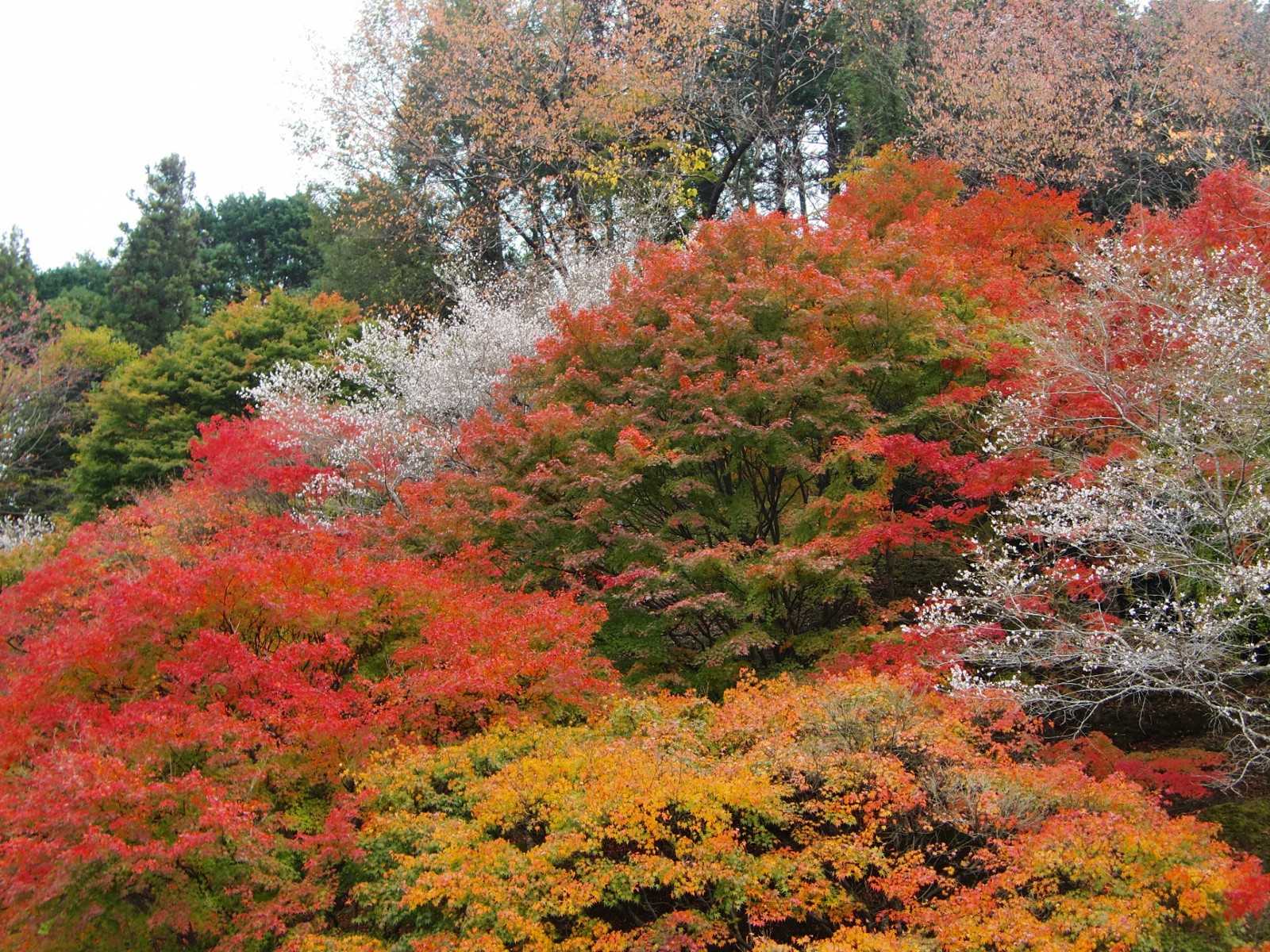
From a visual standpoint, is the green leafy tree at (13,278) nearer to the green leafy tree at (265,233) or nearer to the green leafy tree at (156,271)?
the green leafy tree at (156,271)

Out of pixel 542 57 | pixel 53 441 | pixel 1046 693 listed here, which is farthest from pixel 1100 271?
pixel 53 441

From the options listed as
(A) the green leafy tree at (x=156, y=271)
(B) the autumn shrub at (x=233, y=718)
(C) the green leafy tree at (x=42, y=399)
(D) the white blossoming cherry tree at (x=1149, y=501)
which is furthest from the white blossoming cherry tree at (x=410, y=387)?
(A) the green leafy tree at (x=156, y=271)

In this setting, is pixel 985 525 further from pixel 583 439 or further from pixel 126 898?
pixel 126 898

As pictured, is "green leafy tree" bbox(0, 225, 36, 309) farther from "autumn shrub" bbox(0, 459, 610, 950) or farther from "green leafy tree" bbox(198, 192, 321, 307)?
"autumn shrub" bbox(0, 459, 610, 950)

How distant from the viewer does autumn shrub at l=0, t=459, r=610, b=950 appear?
6.29 m

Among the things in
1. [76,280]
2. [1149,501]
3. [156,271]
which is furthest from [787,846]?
[76,280]

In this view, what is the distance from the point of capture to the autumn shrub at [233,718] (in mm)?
6289

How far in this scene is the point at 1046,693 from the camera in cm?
969

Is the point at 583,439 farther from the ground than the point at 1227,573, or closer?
farther from the ground

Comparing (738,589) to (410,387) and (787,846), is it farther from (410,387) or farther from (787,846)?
(410,387)

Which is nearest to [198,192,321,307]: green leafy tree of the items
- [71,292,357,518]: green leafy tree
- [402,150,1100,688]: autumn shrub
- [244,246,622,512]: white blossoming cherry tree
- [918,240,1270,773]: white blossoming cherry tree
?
[71,292,357,518]: green leafy tree

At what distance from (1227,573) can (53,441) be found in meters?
30.9

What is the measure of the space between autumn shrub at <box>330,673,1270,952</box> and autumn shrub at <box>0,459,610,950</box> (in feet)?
1.73

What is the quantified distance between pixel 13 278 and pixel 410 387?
2477 cm
